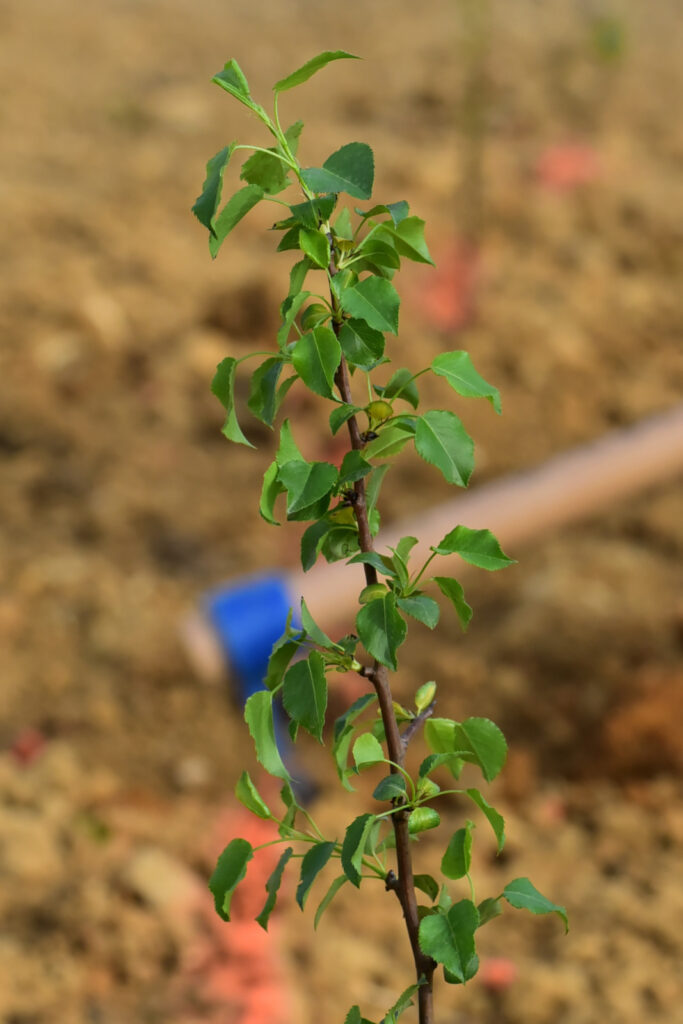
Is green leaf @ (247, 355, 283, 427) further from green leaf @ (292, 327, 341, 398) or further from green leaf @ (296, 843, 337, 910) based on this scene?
green leaf @ (296, 843, 337, 910)

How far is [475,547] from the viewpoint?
0.84 m

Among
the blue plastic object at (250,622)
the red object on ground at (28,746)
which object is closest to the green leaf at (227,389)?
the blue plastic object at (250,622)

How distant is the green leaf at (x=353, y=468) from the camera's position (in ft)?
2.69

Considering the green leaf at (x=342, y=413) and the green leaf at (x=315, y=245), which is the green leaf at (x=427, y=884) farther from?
the green leaf at (x=315, y=245)

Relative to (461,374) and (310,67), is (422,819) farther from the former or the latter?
(310,67)

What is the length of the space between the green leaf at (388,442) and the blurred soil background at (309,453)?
1521 mm

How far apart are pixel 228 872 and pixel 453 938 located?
183 millimetres

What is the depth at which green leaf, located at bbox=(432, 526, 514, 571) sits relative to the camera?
0.83 meters

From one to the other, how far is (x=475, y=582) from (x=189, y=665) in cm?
93

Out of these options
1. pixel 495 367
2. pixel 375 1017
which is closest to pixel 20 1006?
pixel 375 1017

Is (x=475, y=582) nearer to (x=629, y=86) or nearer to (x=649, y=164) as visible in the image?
(x=649, y=164)

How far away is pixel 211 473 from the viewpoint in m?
3.76

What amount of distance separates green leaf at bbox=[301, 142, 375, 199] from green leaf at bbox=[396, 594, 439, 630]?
297 mm

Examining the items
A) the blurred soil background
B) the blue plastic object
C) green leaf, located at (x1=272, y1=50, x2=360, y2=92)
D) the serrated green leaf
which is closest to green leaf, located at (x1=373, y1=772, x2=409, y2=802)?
the serrated green leaf
